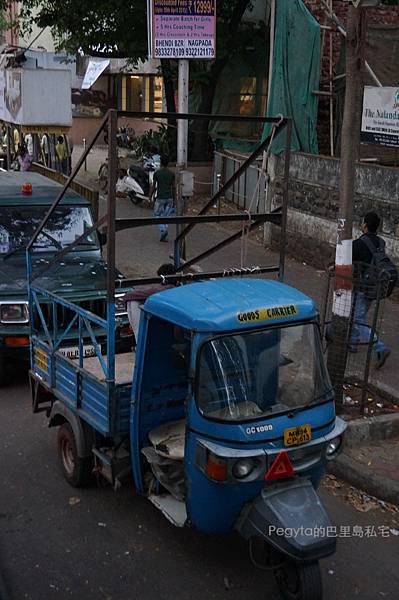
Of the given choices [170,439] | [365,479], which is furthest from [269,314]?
[365,479]

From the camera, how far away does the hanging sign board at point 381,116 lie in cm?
1118

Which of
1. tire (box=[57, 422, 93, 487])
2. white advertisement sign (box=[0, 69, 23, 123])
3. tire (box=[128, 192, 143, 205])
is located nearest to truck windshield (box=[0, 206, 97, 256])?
tire (box=[57, 422, 93, 487])

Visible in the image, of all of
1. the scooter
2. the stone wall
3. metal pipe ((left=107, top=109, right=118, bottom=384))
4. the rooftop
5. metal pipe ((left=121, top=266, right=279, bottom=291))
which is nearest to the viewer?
the rooftop

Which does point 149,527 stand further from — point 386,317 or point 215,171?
point 215,171

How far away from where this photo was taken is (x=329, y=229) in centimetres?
1243

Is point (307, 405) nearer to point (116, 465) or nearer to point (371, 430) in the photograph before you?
point (116, 465)

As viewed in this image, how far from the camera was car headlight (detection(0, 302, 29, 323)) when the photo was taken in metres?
7.51

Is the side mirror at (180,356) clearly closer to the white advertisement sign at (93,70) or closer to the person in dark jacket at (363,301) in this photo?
the person in dark jacket at (363,301)

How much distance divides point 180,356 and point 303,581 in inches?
63.0

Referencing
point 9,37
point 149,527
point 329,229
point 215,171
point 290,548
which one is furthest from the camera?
point 9,37

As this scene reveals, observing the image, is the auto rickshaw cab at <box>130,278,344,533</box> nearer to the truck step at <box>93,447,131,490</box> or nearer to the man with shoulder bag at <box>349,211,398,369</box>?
the truck step at <box>93,447,131,490</box>

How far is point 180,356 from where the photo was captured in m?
4.79

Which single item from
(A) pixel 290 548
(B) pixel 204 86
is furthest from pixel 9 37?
(A) pixel 290 548

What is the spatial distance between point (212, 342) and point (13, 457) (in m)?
3.02
